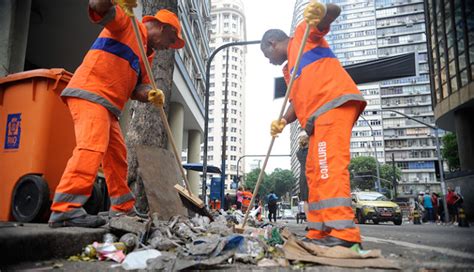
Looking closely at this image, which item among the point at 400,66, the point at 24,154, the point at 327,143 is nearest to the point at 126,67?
the point at 24,154

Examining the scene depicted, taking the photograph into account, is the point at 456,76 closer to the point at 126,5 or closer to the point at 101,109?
the point at 126,5

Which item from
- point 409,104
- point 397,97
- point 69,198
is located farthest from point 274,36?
point 397,97

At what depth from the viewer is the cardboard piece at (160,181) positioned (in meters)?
4.12

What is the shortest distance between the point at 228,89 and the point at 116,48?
100153 millimetres

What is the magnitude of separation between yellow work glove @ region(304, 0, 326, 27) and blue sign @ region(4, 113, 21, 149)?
3010 millimetres

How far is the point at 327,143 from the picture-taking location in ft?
8.52

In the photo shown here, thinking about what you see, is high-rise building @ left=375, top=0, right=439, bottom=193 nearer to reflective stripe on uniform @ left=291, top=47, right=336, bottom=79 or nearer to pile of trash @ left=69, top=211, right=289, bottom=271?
reflective stripe on uniform @ left=291, top=47, right=336, bottom=79

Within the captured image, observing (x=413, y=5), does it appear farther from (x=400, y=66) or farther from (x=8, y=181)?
(x=8, y=181)

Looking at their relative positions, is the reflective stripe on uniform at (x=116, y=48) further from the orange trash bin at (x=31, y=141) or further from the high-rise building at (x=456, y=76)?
the high-rise building at (x=456, y=76)

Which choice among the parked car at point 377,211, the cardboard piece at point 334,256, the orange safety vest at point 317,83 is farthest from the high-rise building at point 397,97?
the cardboard piece at point 334,256

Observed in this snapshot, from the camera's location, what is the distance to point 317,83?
2871 mm

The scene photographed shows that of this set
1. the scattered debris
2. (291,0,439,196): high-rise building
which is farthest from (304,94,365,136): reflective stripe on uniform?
(291,0,439,196): high-rise building

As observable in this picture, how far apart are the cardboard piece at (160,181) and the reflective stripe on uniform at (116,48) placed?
4.81 feet

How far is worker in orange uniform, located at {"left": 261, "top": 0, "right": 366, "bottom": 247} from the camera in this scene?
7.84ft
